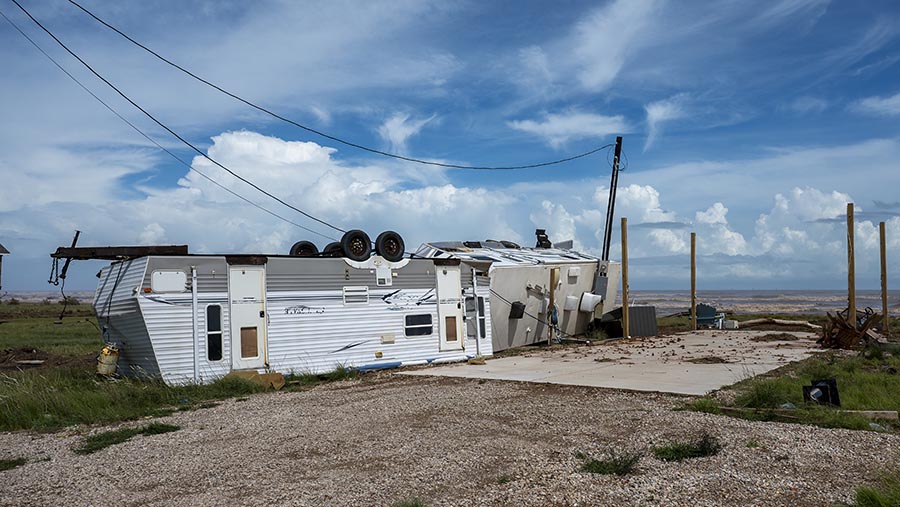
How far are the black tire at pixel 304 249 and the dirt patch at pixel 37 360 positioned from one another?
217 inches

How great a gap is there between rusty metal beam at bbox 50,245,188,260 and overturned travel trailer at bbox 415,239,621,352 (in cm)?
714

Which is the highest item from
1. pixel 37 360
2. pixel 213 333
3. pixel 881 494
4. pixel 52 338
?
pixel 213 333

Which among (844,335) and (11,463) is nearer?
(11,463)

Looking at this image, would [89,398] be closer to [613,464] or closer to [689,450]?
[613,464]

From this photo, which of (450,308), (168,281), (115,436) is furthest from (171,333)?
(450,308)

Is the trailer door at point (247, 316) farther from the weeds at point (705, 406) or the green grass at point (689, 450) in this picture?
the green grass at point (689, 450)

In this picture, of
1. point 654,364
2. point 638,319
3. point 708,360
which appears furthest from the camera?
point 638,319

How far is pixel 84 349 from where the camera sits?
23.9 meters

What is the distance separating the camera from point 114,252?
14.5 m

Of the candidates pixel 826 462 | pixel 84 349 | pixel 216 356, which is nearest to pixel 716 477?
pixel 826 462

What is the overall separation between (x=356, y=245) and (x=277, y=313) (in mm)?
2464

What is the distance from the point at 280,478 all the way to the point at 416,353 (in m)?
10.2

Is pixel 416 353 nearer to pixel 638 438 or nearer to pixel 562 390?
pixel 562 390

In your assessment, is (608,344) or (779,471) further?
(608,344)
